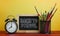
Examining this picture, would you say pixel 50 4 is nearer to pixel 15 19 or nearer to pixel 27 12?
pixel 27 12

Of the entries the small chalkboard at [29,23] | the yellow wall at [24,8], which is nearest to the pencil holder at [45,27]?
the small chalkboard at [29,23]

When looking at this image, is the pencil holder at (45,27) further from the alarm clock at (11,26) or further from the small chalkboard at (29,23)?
the alarm clock at (11,26)

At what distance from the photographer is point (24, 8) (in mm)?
1571

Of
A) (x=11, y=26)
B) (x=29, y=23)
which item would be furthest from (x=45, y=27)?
(x=11, y=26)

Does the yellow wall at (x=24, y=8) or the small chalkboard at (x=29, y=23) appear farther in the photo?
the yellow wall at (x=24, y=8)

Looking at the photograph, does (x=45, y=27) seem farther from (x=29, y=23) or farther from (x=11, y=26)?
(x=11, y=26)

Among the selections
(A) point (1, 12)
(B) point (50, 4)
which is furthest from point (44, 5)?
(A) point (1, 12)

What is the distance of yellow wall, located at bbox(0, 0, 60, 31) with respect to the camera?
1562 mm

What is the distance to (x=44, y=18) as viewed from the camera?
1384 mm

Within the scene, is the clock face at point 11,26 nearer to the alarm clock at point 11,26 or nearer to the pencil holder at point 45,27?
the alarm clock at point 11,26

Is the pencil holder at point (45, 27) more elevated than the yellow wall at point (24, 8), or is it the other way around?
the yellow wall at point (24, 8)

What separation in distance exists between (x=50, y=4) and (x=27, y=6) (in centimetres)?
23

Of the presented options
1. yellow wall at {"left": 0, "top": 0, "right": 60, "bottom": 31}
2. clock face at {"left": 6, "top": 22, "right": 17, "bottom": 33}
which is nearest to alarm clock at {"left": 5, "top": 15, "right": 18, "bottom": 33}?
clock face at {"left": 6, "top": 22, "right": 17, "bottom": 33}

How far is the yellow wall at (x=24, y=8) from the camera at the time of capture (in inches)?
61.5
